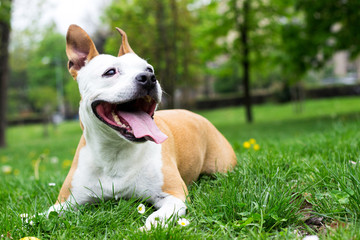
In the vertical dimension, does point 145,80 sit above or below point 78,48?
below

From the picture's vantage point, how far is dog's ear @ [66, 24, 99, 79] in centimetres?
267

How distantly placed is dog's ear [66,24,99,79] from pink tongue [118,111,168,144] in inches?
25.9

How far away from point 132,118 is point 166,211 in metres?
0.66

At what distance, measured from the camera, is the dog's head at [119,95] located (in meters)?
2.23

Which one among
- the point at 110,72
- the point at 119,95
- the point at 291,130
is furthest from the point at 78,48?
the point at 291,130

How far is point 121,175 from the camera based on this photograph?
2.47m

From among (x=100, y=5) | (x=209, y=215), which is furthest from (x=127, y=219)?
(x=100, y=5)

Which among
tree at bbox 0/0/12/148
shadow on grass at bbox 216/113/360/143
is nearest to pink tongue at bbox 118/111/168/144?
shadow on grass at bbox 216/113/360/143

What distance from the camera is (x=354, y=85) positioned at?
74.4 feet

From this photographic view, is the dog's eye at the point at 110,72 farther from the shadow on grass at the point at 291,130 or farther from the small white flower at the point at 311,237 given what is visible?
the shadow on grass at the point at 291,130

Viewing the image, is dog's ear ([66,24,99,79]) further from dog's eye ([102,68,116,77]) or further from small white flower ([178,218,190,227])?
small white flower ([178,218,190,227])

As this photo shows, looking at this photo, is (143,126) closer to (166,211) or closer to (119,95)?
(119,95)

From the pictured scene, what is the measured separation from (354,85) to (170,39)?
14037 mm

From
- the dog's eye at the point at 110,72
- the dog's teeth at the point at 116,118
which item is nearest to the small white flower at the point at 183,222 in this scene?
the dog's teeth at the point at 116,118
